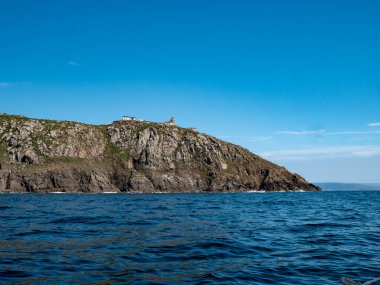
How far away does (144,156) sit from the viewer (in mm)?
174250

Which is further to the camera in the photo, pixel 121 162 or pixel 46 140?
pixel 121 162

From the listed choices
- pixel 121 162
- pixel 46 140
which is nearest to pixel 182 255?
pixel 121 162

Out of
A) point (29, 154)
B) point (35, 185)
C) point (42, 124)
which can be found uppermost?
point (42, 124)

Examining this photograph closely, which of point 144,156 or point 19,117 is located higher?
point 19,117

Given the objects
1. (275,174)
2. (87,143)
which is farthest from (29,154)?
(275,174)

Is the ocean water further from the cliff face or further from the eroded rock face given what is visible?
the eroded rock face

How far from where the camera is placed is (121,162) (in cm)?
17012

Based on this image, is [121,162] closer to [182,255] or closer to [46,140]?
[46,140]

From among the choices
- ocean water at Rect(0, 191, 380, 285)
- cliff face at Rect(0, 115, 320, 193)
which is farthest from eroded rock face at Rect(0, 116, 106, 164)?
ocean water at Rect(0, 191, 380, 285)

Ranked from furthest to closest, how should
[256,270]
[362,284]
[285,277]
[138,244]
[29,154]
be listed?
1. [29,154]
2. [138,244]
3. [256,270]
4. [285,277]
5. [362,284]

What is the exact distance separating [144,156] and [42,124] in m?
54.5

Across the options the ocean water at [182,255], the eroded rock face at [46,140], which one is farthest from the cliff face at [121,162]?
the ocean water at [182,255]

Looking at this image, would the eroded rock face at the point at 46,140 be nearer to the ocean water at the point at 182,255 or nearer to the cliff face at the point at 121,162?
the cliff face at the point at 121,162

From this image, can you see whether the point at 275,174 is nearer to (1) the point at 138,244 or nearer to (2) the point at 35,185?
(2) the point at 35,185
